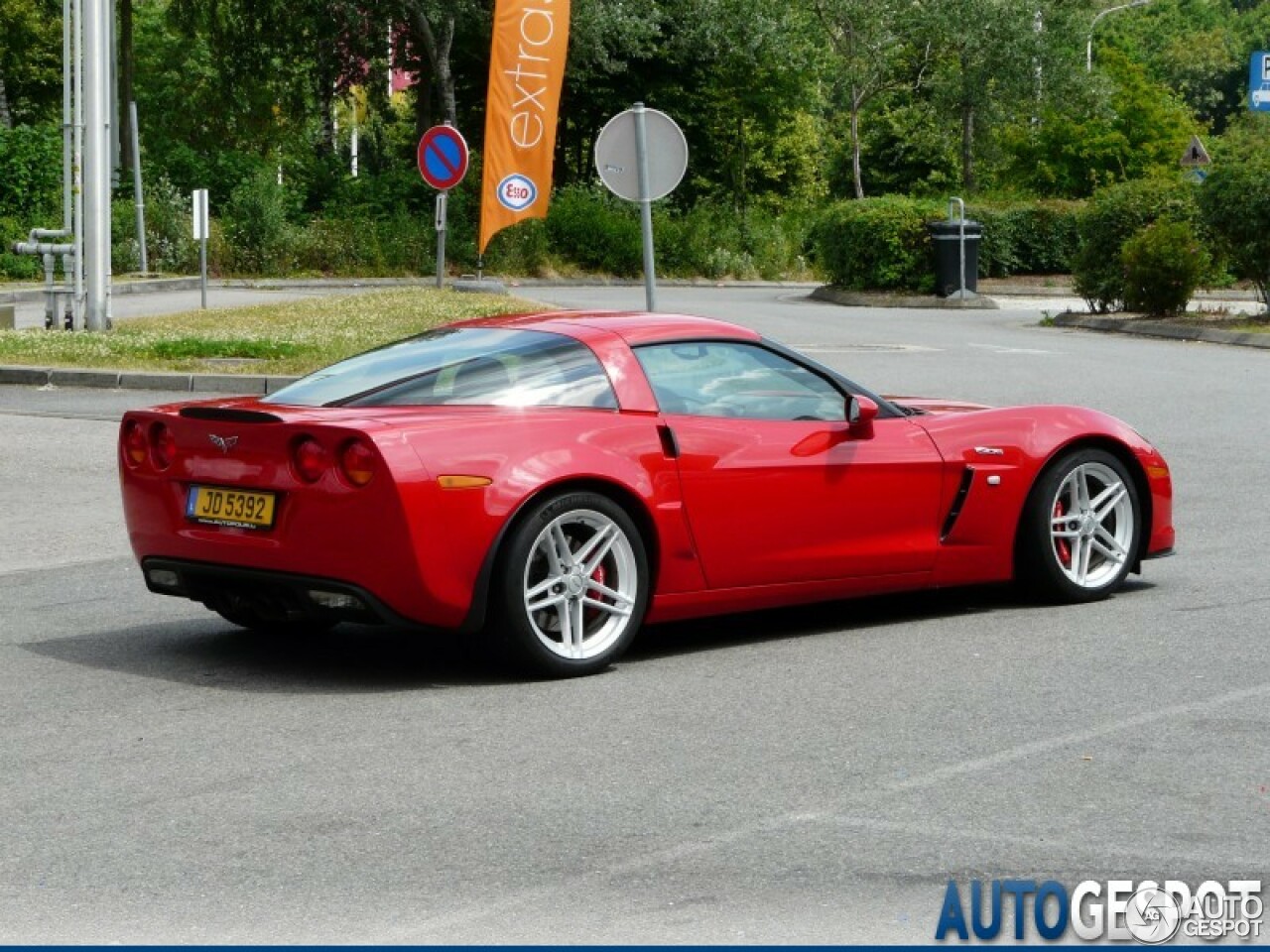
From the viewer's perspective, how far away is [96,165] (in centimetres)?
2416

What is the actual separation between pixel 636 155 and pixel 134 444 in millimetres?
9512

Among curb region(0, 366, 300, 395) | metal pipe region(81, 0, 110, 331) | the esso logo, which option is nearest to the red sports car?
curb region(0, 366, 300, 395)

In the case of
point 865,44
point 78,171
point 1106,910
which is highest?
point 865,44

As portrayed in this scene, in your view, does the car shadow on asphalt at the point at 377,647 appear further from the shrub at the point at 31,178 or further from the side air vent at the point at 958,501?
the shrub at the point at 31,178

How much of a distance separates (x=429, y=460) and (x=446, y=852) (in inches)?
81.3

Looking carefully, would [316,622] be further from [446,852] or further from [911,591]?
[446,852]

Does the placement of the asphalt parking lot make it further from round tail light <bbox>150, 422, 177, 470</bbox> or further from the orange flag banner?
the orange flag banner

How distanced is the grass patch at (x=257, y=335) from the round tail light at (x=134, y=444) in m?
11.2

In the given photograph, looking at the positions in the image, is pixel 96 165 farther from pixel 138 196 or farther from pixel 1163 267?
pixel 138 196

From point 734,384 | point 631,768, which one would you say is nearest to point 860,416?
point 734,384

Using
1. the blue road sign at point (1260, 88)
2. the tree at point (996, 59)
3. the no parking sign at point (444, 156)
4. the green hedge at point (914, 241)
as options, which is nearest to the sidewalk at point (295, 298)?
the green hedge at point (914, 241)

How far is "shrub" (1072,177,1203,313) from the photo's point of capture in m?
31.0

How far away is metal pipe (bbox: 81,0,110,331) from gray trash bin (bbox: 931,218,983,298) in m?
16.6

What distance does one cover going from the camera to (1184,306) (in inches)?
1195
